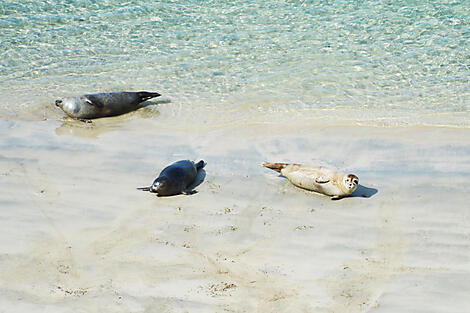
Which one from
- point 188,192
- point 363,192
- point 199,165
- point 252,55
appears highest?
point 252,55

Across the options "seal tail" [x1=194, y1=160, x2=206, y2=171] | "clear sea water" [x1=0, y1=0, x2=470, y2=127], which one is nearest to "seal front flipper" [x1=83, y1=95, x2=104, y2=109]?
"clear sea water" [x1=0, y1=0, x2=470, y2=127]

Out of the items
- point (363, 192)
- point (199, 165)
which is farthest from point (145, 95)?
point (363, 192)

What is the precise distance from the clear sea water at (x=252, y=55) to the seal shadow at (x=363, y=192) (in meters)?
Result: 1.77

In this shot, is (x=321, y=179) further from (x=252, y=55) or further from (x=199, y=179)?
(x=252, y=55)

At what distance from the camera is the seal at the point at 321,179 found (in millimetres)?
5508

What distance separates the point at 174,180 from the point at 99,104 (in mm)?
2406

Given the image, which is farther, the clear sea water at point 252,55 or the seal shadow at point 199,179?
the clear sea water at point 252,55

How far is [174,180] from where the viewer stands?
565 centimetres

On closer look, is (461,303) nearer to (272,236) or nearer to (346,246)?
(346,246)

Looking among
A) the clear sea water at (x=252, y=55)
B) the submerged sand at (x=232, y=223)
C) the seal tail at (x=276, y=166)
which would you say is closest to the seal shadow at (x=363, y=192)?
the submerged sand at (x=232, y=223)

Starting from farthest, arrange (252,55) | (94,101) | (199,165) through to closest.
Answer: (252,55)
(94,101)
(199,165)

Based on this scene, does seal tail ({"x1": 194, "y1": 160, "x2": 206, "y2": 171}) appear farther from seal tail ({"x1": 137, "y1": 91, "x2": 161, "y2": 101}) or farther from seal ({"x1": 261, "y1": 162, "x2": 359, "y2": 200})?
seal tail ({"x1": 137, "y1": 91, "x2": 161, "y2": 101})

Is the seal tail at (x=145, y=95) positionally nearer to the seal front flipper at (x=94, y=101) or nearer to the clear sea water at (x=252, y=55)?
the clear sea water at (x=252, y=55)

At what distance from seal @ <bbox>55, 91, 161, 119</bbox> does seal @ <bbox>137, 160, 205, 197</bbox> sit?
78.8 inches
